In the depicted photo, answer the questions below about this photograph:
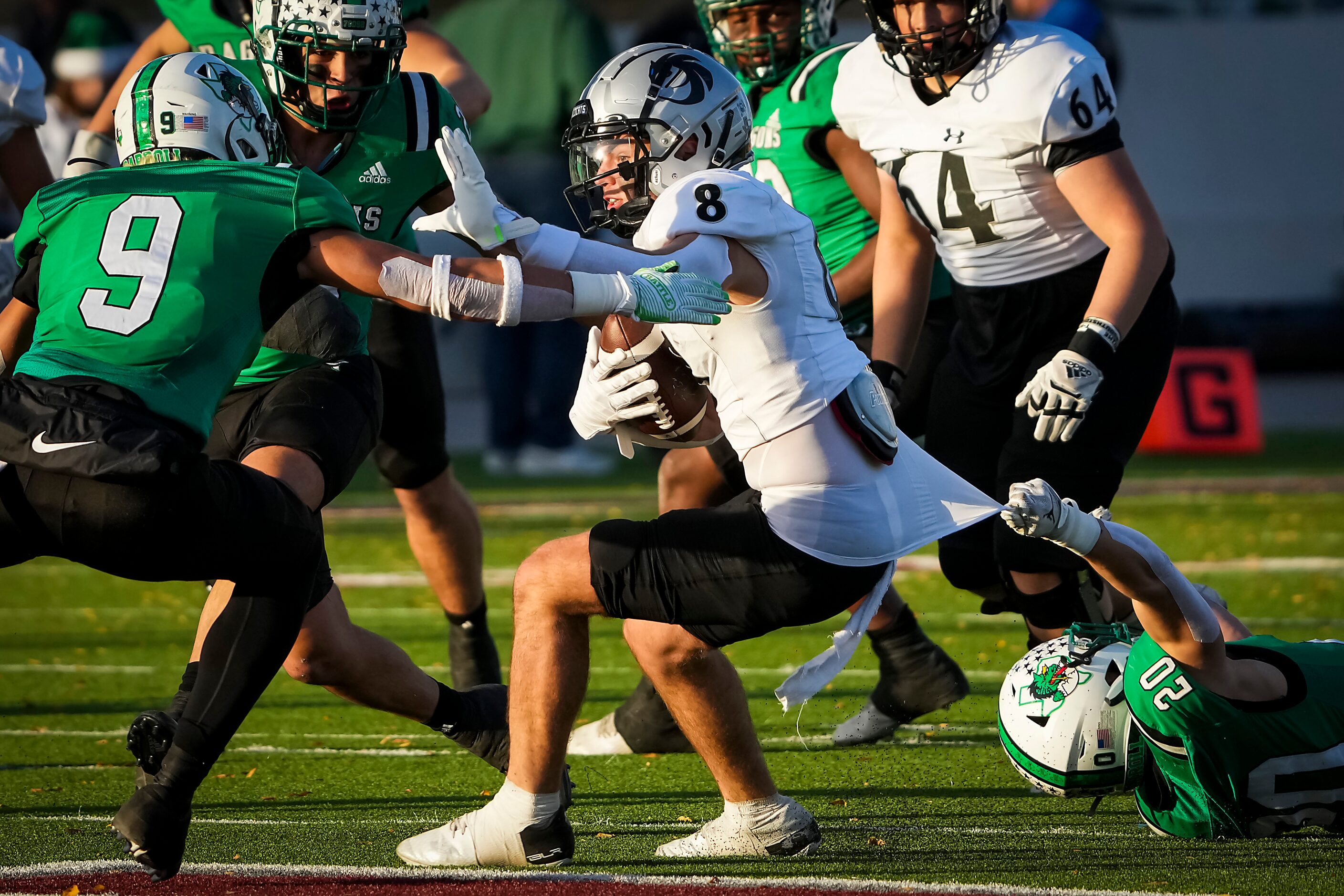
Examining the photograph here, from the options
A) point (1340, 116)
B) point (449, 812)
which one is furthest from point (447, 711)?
point (1340, 116)

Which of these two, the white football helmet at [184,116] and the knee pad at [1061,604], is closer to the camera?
the white football helmet at [184,116]

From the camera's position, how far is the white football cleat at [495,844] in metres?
3.44

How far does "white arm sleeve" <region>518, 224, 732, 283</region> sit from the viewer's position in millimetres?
3064

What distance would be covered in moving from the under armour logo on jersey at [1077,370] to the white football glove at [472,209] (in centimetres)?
143

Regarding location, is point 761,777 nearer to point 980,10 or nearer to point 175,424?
point 175,424

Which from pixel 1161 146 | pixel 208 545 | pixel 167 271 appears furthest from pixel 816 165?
pixel 1161 146

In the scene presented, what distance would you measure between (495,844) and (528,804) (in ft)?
0.33

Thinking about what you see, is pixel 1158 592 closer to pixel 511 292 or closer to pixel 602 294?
pixel 602 294

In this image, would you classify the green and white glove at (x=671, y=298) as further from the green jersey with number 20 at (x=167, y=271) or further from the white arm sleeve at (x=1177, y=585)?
the white arm sleeve at (x=1177, y=585)

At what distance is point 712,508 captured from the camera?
134 inches

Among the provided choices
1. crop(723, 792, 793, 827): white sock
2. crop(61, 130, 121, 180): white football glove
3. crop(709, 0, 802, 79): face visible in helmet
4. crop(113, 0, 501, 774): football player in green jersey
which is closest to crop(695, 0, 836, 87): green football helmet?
crop(709, 0, 802, 79): face visible in helmet

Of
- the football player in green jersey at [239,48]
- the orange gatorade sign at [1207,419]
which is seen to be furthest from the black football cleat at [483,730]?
the orange gatorade sign at [1207,419]

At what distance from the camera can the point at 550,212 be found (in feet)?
38.3

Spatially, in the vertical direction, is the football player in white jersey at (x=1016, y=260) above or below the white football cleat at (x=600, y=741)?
above
